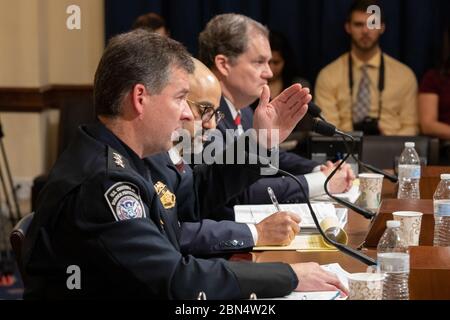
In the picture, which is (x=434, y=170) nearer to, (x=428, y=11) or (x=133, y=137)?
(x=133, y=137)

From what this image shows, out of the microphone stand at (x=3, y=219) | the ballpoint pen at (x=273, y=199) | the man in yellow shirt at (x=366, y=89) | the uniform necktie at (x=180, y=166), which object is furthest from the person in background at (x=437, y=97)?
the uniform necktie at (x=180, y=166)

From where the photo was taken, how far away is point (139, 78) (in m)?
2.03

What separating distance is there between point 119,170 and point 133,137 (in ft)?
0.57

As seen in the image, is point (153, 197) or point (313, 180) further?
point (313, 180)

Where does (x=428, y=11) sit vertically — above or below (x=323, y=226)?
above

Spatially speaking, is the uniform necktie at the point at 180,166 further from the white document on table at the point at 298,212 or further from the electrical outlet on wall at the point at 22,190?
the electrical outlet on wall at the point at 22,190

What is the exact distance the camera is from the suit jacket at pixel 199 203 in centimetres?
247

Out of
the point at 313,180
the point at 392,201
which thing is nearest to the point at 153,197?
the point at 392,201

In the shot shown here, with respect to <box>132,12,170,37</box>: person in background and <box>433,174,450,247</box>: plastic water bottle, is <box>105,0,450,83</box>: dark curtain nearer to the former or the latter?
<box>132,12,170,37</box>: person in background

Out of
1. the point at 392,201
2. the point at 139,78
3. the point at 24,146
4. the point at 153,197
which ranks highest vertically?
the point at 139,78

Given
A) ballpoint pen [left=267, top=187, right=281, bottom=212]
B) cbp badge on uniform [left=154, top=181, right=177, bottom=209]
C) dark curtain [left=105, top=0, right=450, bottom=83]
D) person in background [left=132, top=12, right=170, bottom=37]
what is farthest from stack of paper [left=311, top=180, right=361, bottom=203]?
dark curtain [left=105, top=0, right=450, bottom=83]

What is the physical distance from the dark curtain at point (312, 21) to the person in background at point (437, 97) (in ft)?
0.83

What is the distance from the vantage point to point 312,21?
5.77 meters
